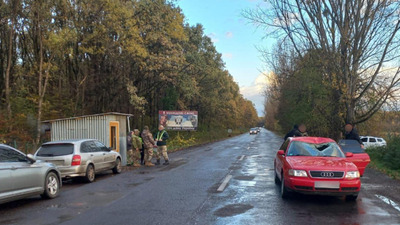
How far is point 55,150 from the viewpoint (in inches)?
435

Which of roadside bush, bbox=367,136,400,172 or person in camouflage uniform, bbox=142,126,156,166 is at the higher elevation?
person in camouflage uniform, bbox=142,126,156,166

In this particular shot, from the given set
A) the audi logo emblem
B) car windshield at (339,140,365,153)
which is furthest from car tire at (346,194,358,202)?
car windshield at (339,140,365,153)

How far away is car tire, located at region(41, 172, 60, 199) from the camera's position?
8.62 meters

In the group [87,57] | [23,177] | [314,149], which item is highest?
[87,57]

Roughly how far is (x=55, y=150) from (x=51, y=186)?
2.44m

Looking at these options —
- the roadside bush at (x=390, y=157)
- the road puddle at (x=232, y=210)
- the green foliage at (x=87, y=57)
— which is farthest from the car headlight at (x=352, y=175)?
the green foliage at (x=87, y=57)

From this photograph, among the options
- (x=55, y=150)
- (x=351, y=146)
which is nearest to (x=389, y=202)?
(x=351, y=146)

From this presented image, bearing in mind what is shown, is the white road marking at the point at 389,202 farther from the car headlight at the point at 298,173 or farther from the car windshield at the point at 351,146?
the car windshield at the point at 351,146

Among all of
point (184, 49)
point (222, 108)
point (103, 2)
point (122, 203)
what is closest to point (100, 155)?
point (122, 203)

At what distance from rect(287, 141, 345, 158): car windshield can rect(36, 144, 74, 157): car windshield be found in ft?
22.8

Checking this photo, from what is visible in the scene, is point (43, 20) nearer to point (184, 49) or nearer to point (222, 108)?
point (184, 49)

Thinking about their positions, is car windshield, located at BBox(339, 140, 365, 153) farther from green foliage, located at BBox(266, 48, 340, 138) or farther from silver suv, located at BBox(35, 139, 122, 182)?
green foliage, located at BBox(266, 48, 340, 138)

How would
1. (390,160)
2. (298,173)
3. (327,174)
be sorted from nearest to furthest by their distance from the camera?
(327,174), (298,173), (390,160)

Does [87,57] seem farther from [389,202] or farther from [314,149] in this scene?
[389,202]
